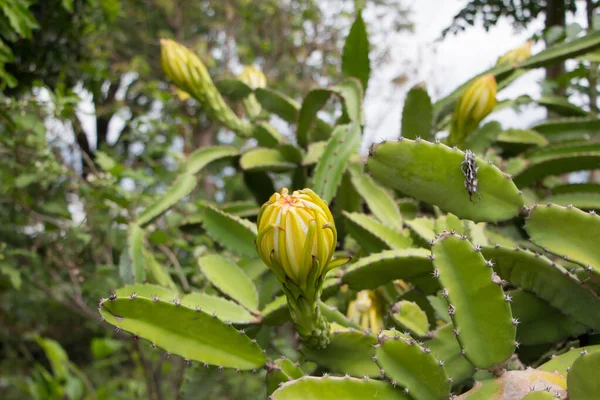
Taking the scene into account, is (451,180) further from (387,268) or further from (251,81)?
(251,81)

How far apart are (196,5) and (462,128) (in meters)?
4.74

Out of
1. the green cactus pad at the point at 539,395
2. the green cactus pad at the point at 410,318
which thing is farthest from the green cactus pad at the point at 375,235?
the green cactus pad at the point at 539,395

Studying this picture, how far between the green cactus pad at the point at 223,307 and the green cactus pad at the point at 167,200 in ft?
1.11

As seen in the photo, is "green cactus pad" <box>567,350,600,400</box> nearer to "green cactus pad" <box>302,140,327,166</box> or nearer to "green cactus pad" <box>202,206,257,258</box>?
"green cactus pad" <box>202,206,257,258</box>

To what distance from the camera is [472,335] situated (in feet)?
1.85

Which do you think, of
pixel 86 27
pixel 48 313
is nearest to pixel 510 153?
pixel 86 27

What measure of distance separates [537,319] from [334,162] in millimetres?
433

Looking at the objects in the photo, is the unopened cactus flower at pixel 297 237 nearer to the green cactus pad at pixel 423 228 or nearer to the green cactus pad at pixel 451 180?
the green cactus pad at pixel 451 180

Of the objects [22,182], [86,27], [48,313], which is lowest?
[48,313]

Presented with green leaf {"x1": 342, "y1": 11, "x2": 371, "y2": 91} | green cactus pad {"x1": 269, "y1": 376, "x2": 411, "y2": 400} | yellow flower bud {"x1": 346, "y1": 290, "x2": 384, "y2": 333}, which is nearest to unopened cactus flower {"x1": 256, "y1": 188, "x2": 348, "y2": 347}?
green cactus pad {"x1": 269, "y1": 376, "x2": 411, "y2": 400}

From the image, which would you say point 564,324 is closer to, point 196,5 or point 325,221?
point 325,221

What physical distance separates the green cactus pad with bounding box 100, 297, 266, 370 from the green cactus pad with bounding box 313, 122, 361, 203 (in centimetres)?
32

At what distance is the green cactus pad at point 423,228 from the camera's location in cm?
82

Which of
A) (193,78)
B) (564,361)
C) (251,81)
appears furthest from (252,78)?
(564,361)
